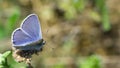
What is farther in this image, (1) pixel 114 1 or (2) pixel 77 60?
(1) pixel 114 1

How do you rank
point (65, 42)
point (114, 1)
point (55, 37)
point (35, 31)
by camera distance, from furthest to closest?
point (114, 1) < point (55, 37) < point (65, 42) < point (35, 31)

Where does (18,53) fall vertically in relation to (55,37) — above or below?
above

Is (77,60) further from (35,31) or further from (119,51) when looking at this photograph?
(35,31)

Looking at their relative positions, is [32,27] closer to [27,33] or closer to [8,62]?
[27,33]

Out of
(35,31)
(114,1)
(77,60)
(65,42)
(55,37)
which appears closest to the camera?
(35,31)

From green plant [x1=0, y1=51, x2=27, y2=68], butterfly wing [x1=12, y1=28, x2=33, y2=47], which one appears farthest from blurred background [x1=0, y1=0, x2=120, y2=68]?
butterfly wing [x1=12, y1=28, x2=33, y2=47]

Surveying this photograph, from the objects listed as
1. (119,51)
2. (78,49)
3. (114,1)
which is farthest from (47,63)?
(114,1)

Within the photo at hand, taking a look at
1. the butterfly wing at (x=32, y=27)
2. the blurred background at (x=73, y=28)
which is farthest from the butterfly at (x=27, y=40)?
the blurred background at (x=73, y=28)

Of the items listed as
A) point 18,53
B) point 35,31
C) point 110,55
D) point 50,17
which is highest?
point 35,31
